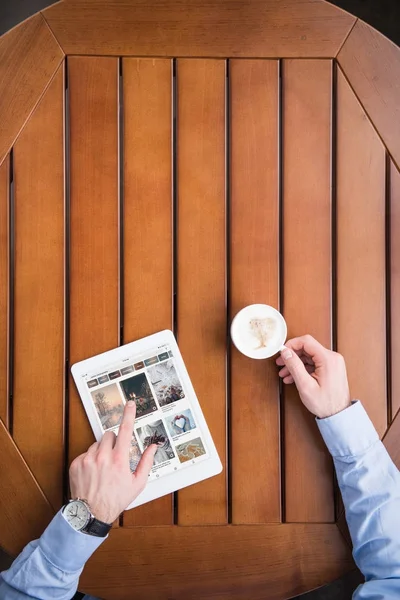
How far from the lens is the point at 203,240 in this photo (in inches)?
34.3

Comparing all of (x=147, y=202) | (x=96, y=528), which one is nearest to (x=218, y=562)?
(x=96, y=528)

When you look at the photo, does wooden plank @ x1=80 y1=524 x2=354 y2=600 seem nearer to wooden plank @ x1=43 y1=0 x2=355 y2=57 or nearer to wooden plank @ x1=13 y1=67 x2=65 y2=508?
wooden plank @ x1=13 y1=67 x2=65 y2=508

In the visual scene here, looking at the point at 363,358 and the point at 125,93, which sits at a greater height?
the point at 125,93

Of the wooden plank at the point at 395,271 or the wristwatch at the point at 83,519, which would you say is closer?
the wristwatch at the point at 83,519

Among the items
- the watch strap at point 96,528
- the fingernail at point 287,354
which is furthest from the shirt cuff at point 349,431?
the watch strap at point 96,528

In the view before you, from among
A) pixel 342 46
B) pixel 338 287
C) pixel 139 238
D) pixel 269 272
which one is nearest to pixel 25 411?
pixel 139 238

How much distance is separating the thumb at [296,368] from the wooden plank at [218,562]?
0.28 m

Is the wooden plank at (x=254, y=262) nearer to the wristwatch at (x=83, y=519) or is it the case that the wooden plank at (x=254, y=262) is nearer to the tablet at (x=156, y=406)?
the tablet at (x=156, y=406)

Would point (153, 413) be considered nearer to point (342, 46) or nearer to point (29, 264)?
point (29, 264)

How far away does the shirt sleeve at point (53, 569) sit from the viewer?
2.49 feet

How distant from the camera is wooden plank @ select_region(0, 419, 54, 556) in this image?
863 mm

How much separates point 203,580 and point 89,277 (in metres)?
0.59

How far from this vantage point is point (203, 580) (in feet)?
2.83

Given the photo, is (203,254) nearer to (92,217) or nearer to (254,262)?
(254,262)
